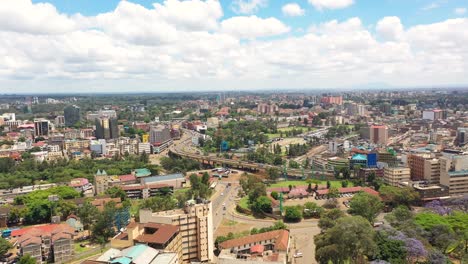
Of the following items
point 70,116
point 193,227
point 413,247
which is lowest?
point 413,247

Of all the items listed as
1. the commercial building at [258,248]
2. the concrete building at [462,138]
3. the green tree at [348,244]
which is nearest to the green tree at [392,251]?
the green tree at [348,244]

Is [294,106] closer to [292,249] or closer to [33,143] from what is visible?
[33,143]

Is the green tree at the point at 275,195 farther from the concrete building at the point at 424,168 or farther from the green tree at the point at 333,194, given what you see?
the concrete building at the point at 424,168

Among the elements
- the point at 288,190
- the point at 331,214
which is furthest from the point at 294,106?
the point at 331,214

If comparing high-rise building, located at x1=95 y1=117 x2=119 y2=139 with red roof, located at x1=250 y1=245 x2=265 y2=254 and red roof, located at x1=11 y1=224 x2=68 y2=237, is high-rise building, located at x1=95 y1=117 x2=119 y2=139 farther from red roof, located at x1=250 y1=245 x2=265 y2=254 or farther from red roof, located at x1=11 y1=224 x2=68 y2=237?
red roof, located at x1=250 y1=245 x2=265 y2=254

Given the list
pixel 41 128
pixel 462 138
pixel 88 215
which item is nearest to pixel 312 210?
pixel 88 215

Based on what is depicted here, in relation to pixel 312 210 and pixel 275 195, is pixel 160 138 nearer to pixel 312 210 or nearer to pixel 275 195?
pixel 275 195
